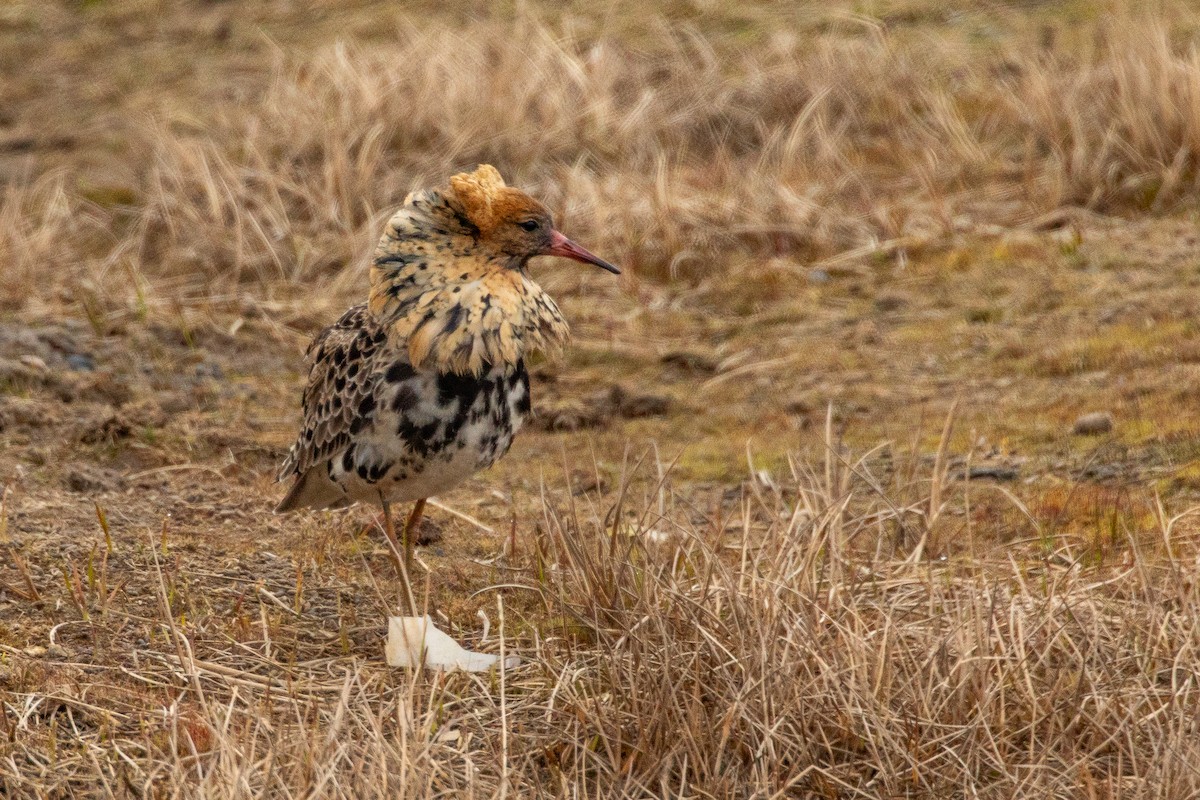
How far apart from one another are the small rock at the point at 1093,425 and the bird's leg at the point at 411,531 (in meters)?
2.56

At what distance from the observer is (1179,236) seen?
25.9 feet

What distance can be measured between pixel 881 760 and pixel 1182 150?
17.1 ft

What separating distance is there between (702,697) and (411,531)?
58.8 inches

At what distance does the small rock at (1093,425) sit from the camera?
245 inches

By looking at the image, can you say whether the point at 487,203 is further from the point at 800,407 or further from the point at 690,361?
the point at 690,361

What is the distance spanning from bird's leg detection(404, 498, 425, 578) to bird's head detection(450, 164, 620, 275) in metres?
0.87

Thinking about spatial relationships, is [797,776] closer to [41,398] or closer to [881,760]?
[881,760]

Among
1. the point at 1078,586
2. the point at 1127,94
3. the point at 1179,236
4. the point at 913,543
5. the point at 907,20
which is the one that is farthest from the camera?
the point at 907,20

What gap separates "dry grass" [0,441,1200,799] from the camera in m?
3.89

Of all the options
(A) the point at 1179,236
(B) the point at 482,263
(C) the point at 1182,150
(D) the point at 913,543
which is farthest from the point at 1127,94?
(B) the point at 482,263

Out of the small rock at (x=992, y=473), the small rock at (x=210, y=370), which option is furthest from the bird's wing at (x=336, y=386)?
the small rock at (x=992, y=473)

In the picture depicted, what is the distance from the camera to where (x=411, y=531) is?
5.33 meters

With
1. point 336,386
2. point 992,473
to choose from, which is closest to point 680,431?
point 992,473

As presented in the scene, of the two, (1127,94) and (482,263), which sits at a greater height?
(482,263)
